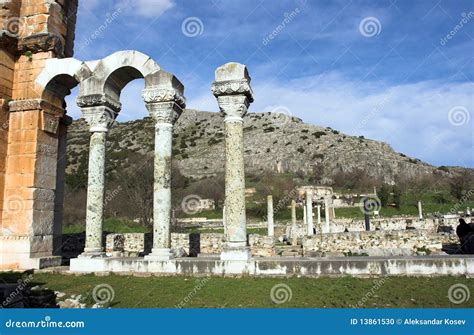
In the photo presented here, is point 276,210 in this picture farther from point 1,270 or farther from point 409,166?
point 409,166

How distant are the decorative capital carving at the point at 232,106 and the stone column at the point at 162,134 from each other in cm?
153

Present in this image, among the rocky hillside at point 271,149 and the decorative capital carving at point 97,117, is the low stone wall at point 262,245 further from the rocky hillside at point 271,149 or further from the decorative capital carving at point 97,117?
the rocky hillside at point 271,149

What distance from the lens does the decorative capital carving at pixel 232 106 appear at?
33.6 ft

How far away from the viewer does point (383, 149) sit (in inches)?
3821

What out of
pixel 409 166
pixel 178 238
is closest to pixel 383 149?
pixel 409 166

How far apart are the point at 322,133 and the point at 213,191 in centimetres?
5492

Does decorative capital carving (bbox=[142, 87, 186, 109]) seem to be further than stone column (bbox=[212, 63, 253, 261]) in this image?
Yes

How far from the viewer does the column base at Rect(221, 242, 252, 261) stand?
31.4 feet
